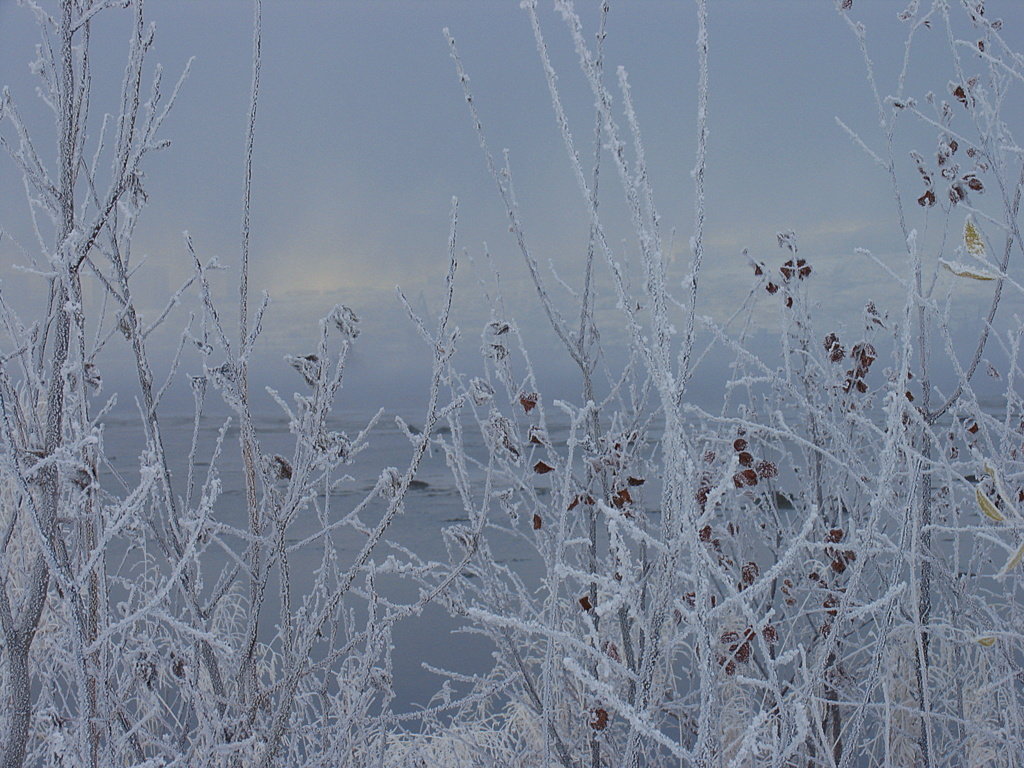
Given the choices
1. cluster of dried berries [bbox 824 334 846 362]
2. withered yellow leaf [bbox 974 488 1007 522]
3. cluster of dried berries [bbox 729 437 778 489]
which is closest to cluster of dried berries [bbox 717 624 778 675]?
cluster of dried berries [bbox 729 437 778 489]

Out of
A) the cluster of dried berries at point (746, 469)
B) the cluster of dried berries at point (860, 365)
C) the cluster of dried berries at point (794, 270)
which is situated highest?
the cluster of dried berries at point (794, 270)

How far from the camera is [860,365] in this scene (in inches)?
114

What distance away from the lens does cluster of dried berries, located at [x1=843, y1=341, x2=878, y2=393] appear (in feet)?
9.41

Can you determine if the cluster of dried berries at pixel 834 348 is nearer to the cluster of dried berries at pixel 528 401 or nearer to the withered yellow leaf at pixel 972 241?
the cluster of dried berries at pixel 528 401

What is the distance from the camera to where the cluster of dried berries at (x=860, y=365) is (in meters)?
2.87

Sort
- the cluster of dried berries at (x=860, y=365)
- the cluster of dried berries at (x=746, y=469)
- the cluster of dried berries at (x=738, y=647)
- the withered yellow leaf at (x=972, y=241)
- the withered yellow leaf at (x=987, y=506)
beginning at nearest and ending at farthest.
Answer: the withered yellow leaf at (x=987, y=506), the withered yellow leaf at (x=972, y=241), the cluster of dried berries at (x=738, y=647), the cluster of dried berries at (x=746, y=469), the cluster of dried berries at (x=860, y=365)

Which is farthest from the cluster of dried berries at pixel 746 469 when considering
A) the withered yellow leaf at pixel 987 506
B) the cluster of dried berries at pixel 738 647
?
the withered yellow leaf at pixel 987 506

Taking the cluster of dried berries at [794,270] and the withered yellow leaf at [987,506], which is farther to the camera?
the cluster of dried berries at [794,270]

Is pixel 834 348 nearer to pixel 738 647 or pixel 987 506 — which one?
pixel 738 647

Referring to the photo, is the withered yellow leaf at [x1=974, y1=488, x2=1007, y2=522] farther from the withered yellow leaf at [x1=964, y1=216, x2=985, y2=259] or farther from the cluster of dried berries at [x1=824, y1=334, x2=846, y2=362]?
the cluster of dried berries at [x1=824, y1=334, x2=846, y2=362]

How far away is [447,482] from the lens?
521 inches

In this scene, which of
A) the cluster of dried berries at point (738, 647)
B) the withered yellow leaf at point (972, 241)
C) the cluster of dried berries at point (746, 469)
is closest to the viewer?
the withered yellow leaf at point (972, 241)

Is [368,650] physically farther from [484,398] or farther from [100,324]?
[100,324]

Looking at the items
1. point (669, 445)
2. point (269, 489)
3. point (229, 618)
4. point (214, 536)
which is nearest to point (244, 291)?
point (269, 489)
